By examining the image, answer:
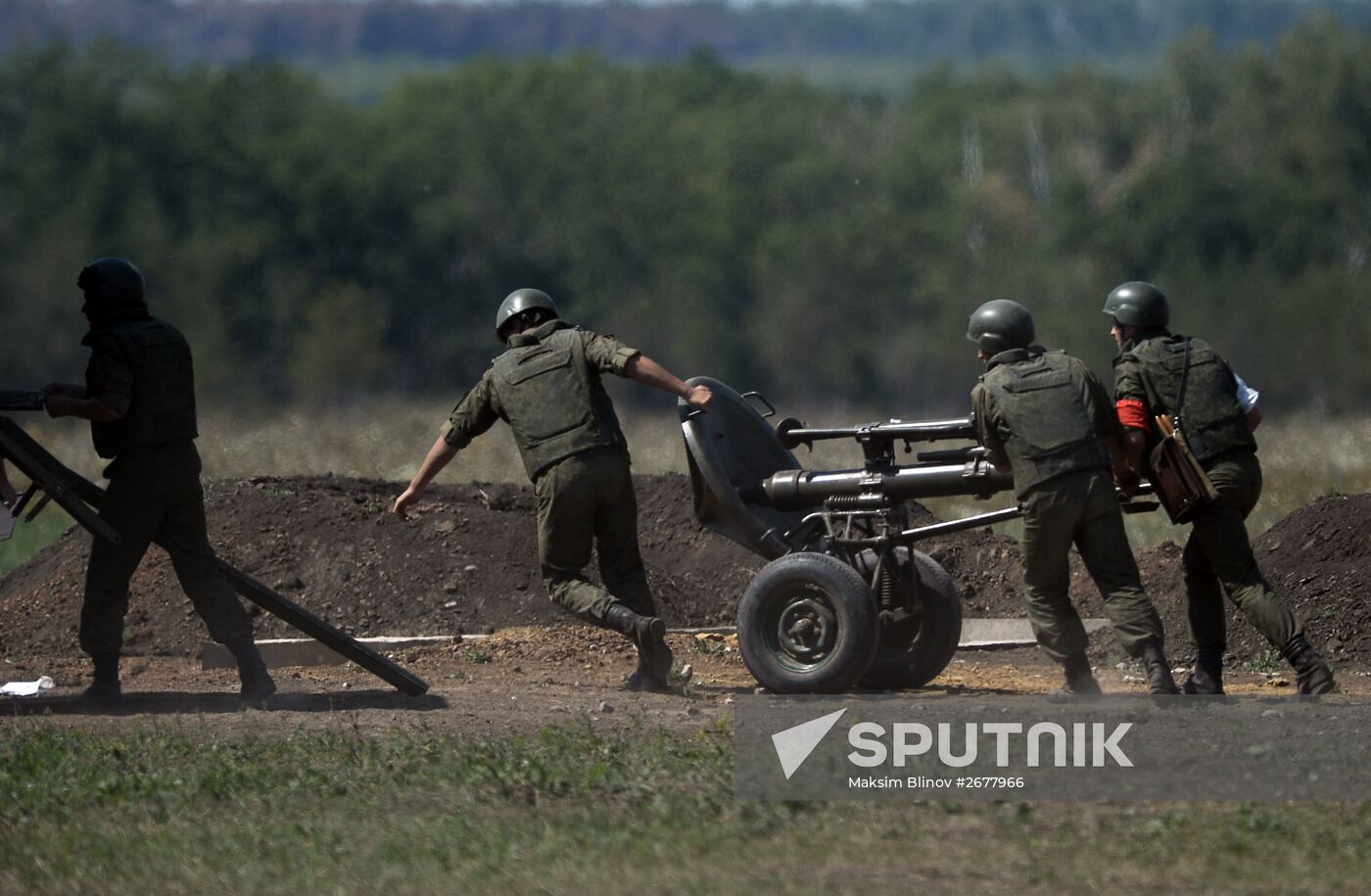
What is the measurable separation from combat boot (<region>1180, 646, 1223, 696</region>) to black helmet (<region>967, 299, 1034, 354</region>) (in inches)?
66.1

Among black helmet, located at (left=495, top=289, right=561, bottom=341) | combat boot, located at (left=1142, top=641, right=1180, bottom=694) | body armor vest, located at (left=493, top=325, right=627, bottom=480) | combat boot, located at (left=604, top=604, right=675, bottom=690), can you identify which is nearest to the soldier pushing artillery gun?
combat boot, located at (left=1142, top=641, right=1180, bottom=694)

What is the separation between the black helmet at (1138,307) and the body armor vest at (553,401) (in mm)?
2364

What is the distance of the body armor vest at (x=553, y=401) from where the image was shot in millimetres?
8969

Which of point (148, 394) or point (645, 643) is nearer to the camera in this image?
point (148, 394)

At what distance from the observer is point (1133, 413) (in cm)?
852

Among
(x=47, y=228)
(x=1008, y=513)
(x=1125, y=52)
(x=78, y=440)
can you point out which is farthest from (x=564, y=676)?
(x=1125, y=52)

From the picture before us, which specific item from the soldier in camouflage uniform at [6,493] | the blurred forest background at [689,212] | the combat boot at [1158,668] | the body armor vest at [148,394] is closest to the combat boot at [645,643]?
the body armor vest at [148,394]

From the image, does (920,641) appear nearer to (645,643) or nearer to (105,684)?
(645,643)

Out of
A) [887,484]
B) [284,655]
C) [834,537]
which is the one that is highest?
[887,484]

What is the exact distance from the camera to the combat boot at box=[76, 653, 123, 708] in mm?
8844

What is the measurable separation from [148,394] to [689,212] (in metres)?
42.9

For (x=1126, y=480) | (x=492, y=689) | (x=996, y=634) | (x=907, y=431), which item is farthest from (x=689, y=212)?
(x=1126, y=480)

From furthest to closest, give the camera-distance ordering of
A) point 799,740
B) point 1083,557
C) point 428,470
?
1. point 428,470
2. point 1083,557
3. point 799,740

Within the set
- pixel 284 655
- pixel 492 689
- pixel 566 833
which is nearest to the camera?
pixel 566 833
